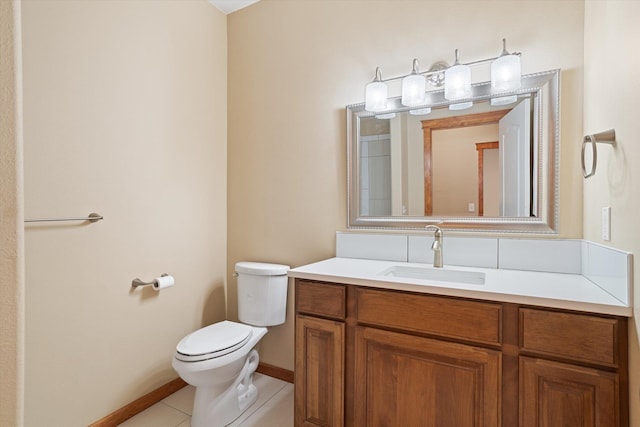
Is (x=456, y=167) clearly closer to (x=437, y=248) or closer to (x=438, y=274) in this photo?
(x=437, y=248)

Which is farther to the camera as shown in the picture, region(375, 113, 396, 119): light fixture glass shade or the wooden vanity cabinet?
region(375, 113, 396, 119): light fixture glass shade

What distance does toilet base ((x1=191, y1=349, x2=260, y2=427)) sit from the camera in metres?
1.74

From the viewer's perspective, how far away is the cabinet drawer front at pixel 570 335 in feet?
3.35

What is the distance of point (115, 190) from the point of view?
1.78 m

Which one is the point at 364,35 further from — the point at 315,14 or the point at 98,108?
the point at 98,108

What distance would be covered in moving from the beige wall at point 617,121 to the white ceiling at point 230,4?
2.03 meters

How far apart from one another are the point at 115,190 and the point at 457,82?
1.87m

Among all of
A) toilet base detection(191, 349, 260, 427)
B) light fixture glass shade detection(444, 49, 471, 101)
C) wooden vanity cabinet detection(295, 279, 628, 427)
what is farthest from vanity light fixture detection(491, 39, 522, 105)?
toilet base detection(191, 349, 260, 427)

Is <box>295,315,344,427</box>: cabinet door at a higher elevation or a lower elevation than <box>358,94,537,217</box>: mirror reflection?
lower

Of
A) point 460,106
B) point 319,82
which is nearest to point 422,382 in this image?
point 460,106

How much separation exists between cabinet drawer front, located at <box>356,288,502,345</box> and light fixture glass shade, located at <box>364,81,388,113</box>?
104 cm

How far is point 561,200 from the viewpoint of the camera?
1.52 m

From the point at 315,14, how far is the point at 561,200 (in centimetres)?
178

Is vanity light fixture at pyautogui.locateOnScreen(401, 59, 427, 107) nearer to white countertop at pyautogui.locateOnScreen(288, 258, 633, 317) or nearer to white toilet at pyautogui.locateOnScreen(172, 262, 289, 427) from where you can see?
white countertop at pyautogui.locateOnScreen(288, 258, 633, 317)
